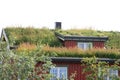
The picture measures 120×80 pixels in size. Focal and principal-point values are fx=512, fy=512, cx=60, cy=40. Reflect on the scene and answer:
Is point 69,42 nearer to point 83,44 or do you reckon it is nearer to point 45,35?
point 83,44

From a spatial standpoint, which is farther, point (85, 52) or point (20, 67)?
point (85, 52)

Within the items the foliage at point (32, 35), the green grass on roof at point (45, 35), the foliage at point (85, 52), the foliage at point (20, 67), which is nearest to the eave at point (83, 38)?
the green grass on roof at point (45, 35)

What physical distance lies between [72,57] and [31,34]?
22.7 feet

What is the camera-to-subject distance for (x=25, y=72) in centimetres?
1886

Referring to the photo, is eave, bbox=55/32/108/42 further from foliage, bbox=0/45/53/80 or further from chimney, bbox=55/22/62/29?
foliage, bbox=0/45/53/80

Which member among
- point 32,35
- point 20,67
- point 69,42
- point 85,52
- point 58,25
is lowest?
point 85,52

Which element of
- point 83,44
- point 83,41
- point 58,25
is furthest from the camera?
point 58,25

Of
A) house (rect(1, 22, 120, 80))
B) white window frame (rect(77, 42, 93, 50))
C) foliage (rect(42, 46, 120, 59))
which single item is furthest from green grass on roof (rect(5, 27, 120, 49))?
foliage (rect(42, 46, 120, 59))

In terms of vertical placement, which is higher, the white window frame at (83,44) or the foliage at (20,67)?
the foliage at (20,67)

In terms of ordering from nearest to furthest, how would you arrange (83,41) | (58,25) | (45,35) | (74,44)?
(83,41), (74,44), (45,35), (58,25)

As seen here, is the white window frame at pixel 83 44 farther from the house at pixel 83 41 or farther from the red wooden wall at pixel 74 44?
the red wooden wall at pixel 74 44

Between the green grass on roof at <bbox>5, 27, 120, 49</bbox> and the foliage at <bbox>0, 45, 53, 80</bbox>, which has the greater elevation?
the foliage at <bbox>0, 45, 53, 80</bbox>

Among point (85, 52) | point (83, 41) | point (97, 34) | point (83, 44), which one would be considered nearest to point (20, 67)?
point (85, 52)

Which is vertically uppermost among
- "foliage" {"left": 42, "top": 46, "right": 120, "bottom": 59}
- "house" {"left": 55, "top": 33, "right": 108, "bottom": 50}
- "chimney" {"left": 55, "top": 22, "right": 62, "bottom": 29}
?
"chimney" {"left": 55, "top": 22, "right": 62, "bottom": 29}
